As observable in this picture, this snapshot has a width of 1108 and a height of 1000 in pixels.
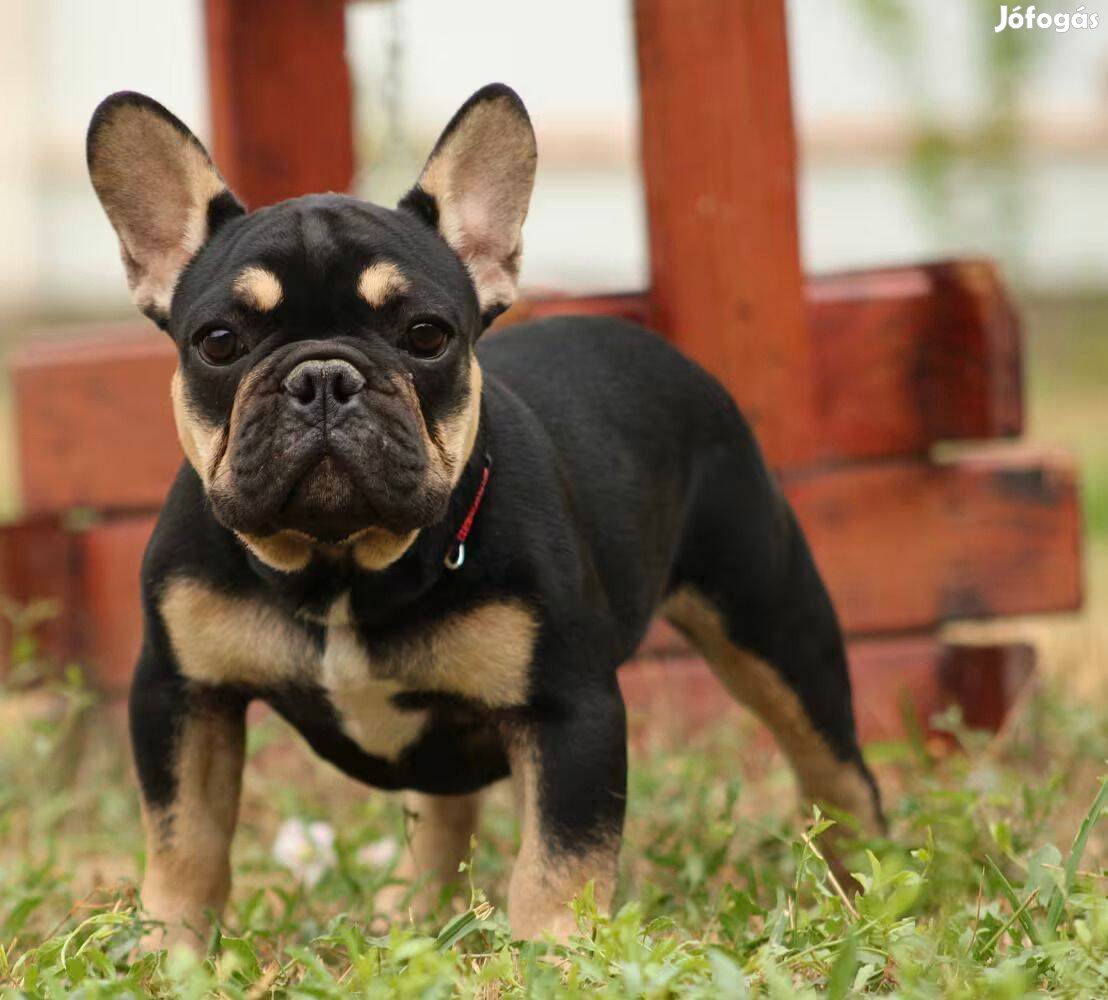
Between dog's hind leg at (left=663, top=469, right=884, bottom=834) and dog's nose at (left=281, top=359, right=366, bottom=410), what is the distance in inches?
55.8

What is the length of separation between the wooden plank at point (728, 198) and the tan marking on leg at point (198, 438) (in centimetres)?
244

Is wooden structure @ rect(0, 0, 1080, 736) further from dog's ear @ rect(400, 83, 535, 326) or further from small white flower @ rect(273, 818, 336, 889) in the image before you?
dog's ear @ rect(400, 83, 535, 326)

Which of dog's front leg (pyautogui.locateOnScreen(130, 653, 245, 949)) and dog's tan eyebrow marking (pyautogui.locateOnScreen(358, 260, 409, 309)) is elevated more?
dog's tan eyebrow marking (pyautogui.locateOnScreen(358, 260, 409, 309))

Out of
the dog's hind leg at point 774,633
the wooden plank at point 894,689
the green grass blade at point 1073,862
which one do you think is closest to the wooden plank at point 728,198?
the wooden plank at point 894,689

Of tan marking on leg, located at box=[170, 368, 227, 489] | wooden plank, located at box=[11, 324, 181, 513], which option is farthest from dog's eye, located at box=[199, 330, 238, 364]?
wooden plank, located at box=[11, 324, 181, 513]

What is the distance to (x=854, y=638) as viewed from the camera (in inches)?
243

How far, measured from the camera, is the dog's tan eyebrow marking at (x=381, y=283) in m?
3.55

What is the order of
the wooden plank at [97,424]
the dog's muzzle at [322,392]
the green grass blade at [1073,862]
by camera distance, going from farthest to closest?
the wooden plank at [97,424]
the dog's muzzle at [322,392]
the green grass blade at [1073,862]

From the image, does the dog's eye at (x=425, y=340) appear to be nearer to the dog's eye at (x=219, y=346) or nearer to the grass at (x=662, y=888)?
the dog's eye at (x=219, y=346)

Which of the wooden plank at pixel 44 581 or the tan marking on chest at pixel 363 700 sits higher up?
the tan marking on chest at pixel 363 700

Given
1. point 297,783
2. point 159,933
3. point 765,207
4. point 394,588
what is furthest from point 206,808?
point 765,207

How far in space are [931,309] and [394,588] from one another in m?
3.09

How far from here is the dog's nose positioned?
132 inches

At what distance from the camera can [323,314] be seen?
3.56m
